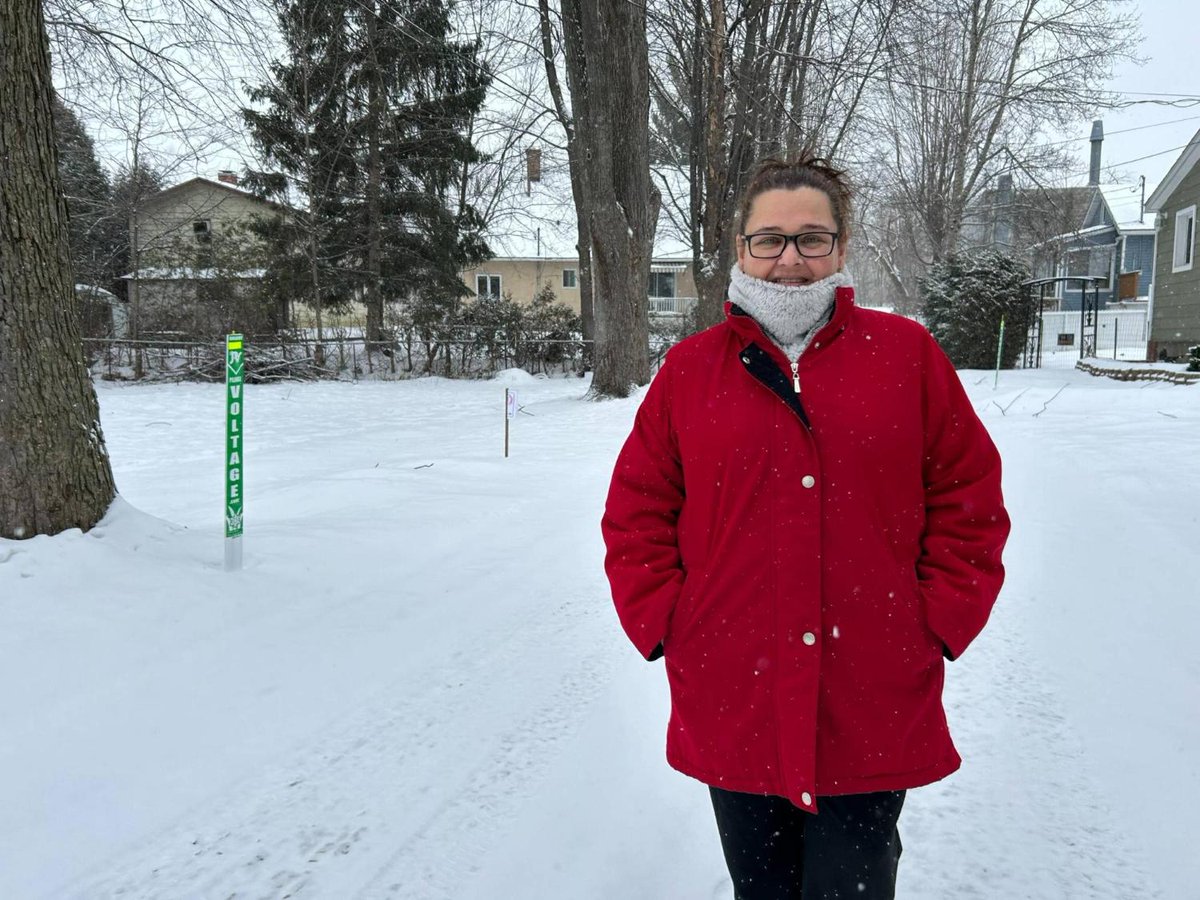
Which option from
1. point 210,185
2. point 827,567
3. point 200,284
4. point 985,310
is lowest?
point 827,567

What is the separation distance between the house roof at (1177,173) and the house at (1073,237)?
Result: 11845mm

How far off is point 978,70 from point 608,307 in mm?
23475

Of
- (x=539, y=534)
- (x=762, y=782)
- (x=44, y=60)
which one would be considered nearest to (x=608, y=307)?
(x=539, y=534)

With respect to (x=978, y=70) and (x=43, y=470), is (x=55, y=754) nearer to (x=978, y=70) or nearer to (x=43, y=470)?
(x=43, y=470)

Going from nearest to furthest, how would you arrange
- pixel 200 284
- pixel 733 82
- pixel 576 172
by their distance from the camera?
pixel 733 82 < pixel 576 172 < pixel 200 284

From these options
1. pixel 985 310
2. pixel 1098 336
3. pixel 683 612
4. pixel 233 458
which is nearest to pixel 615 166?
pixel 233 458

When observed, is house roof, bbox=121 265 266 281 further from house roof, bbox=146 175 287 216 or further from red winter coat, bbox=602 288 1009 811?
red winter coat, bbox=602 288 1009 811

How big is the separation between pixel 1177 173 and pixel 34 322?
23882 millimetres

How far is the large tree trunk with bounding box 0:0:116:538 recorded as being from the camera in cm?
453

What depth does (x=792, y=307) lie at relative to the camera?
1844mm

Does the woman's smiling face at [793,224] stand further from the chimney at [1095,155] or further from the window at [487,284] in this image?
the chimney at [1095,155]

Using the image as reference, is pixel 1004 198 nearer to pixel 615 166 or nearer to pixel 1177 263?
pixel 1177 263

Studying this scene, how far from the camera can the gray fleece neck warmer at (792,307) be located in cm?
184

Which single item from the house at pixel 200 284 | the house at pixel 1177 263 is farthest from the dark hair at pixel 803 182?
the house at pixel 200 284
